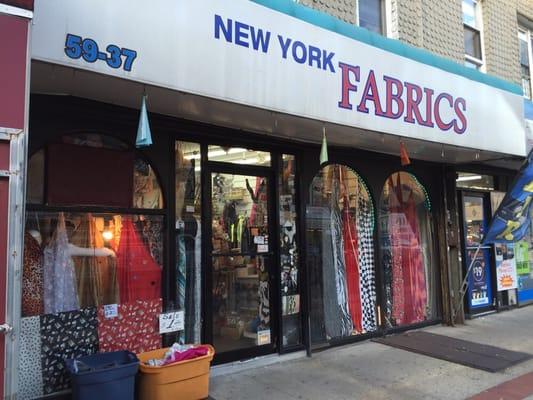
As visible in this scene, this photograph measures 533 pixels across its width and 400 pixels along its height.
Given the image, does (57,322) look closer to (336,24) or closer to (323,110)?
(323,110)

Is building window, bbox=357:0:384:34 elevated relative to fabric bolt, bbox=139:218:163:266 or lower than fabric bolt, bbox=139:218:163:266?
elevated

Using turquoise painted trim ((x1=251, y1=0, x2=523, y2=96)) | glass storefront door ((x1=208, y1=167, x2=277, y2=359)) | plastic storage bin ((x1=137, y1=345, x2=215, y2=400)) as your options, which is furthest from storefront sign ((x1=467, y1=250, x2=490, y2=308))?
plastic storage bin ((x1=137, y1=345, x2=215, y2=400))

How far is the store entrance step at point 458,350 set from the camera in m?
5.88

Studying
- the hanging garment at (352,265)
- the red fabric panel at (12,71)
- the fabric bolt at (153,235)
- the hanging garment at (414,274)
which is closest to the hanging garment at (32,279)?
the fabric bolt at (153,235)

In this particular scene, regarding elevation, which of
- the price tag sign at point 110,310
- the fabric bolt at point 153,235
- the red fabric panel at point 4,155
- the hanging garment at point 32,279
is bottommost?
the price tag sign at point 110,310

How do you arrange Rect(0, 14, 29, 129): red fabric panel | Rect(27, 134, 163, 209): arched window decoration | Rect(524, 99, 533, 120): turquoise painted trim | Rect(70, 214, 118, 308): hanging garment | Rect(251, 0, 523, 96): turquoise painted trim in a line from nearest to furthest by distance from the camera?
1. Rect(0, 14, 29, 129): red fabric panel
2. Rect(27, 134, 163, 209): arched window decoration
3. Rect(70, 214, 118, 308): hanging garment
4. Rect(251, 0, 523, 96): turquoise painted trim
5. Rect(524, 99, 533, 120): turquoise painted trim

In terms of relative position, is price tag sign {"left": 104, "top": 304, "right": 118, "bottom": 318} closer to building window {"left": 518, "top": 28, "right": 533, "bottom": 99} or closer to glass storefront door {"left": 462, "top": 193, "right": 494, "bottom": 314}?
glass storefront door {"left": 462, "top": 193, "right": 494, "bottom": 314}

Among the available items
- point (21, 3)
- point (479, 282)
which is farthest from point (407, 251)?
point (21, 3)

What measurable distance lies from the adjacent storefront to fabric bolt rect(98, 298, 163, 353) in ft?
0.05

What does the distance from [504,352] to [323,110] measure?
4.12 metres

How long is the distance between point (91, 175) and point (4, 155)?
1822 mm

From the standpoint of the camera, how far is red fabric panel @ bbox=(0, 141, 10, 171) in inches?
106

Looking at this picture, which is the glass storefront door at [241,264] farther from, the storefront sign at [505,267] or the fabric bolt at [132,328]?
the storefront sign at [505,267]

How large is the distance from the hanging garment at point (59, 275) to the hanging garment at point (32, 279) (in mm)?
45
